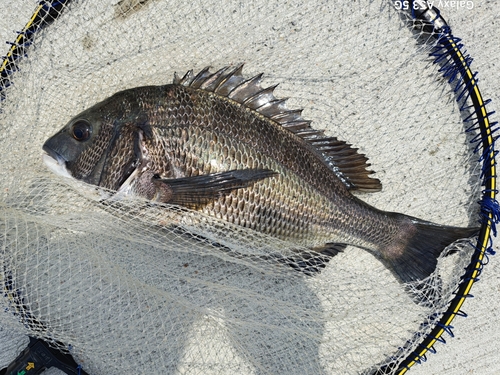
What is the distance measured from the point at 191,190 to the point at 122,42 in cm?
86

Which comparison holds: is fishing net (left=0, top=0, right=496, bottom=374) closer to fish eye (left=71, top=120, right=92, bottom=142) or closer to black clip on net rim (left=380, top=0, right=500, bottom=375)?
black clip on net rim (left=380, top=0, right=500, bottom=375)

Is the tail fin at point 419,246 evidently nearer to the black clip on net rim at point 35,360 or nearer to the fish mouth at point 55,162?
the fish mouth at point 55,162

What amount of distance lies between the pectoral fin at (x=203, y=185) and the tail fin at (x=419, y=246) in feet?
1.88

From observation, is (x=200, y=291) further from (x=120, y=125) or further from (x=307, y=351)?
(x=120, y=125)

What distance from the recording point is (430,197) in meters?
1.79

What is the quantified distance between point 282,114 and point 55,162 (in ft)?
2.78

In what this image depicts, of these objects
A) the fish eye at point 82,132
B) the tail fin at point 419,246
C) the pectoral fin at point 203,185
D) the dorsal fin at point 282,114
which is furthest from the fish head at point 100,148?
the tail fin at point 419,246

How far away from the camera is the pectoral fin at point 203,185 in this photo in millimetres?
1360

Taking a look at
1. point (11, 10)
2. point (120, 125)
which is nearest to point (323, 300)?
point (120, 125)

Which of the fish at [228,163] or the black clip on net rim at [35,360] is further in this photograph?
the black clip on net rim at [35,360]

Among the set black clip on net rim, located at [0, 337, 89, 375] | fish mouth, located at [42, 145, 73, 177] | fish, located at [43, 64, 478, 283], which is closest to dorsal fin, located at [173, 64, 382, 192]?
fish, located at [43, 64, 478, 283]

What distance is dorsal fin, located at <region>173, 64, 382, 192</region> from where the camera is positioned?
1483 millimetres

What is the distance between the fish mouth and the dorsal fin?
51 cm

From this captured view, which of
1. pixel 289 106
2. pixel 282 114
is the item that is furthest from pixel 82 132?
pixel 289 106
